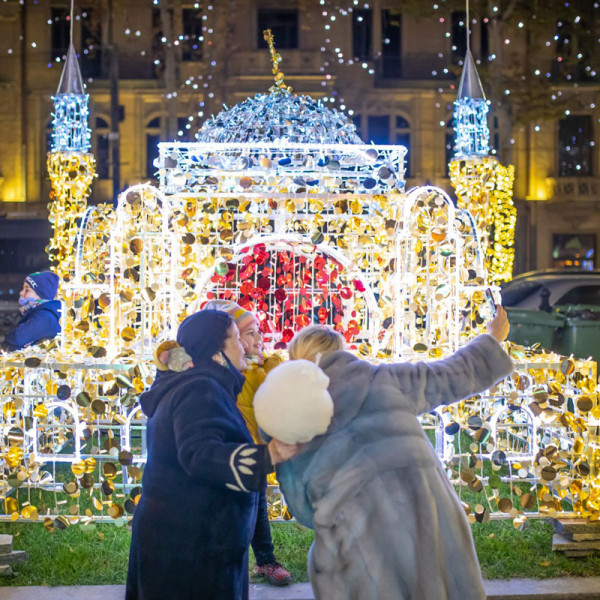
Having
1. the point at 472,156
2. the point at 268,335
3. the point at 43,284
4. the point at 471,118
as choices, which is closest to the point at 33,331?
the point at 43,284

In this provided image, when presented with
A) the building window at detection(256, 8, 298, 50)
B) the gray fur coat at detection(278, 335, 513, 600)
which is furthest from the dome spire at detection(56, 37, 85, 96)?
the building window at detection(256, 8, 298, 50)

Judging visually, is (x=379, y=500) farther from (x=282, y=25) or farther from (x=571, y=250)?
(x=571, y=250)

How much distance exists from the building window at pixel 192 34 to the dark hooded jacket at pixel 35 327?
19.4 metres

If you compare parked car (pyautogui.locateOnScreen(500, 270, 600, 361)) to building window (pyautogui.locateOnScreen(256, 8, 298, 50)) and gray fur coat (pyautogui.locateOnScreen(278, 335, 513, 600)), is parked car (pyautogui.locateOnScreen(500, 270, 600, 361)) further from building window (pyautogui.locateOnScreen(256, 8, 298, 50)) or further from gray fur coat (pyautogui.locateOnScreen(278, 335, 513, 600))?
building window (pyautogui.locateOnScreen(256, 8, 298, 50))

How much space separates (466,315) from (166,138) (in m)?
18.0

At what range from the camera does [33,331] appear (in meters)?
7.37

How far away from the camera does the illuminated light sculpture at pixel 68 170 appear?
965 cm

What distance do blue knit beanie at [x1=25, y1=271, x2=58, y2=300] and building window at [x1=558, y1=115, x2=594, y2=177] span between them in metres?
21.6

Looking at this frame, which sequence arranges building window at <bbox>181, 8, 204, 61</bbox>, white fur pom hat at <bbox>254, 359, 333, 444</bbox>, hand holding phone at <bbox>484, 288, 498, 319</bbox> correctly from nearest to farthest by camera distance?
white fur pom hat at <bbox>254, 359, 333, 444</bbox> → hand holding phone at <bbox>484, 288, 498, 319</bbox> → building window at <bbox>181, 8, 204, 61</bbox>

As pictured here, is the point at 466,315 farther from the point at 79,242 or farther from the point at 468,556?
the point at 468,556

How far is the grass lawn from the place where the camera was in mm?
4723

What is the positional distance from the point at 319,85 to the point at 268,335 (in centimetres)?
1840

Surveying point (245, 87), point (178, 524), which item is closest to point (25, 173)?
point (245, 87)

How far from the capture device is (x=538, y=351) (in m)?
6.46
